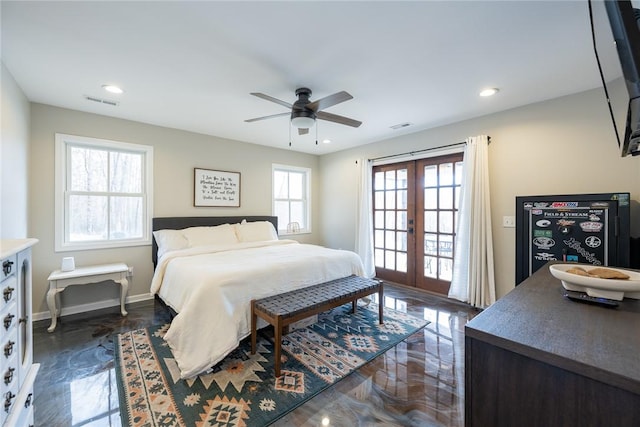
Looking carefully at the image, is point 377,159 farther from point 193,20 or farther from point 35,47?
point 35,47

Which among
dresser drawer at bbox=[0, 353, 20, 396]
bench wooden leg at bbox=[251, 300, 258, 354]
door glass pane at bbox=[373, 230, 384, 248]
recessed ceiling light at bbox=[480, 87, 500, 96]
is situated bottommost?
bench wooden leg at bbox=[251, 300, 258, 354]

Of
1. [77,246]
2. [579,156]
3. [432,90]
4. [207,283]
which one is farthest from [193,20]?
[579,156]

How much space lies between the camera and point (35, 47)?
6.50ft

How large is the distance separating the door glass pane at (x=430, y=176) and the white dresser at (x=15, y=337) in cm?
412

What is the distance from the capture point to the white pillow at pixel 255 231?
13.4 feet

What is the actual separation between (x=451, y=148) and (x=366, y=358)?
2896mm

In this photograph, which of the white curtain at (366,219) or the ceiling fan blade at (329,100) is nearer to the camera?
the ceiling fan blade at (329,100)

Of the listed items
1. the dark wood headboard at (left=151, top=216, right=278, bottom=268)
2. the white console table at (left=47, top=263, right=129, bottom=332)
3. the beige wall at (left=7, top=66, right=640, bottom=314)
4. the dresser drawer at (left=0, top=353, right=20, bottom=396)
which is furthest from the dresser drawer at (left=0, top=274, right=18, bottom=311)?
the dark wood headboard at (left=151, top=216, right=278, bottom=268)

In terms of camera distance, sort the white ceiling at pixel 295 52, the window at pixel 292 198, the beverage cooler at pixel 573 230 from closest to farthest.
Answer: the white ceiling at pixel 295 52 < the beverage cooler at pixel 573 230 < the window at pixel 292 198

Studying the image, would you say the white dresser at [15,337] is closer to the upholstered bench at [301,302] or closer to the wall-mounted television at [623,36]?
the upholstered bench at [301,302]

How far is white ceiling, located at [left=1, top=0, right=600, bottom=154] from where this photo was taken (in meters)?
1.64

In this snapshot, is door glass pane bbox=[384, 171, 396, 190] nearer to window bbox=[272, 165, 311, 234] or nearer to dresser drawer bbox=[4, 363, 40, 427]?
window bbox=[272, 165, 311, 234]

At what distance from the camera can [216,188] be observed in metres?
4.28

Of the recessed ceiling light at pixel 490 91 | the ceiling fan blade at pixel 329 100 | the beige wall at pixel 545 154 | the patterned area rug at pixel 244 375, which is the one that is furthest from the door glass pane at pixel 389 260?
the ceiling fan blade at pixel 329 100
